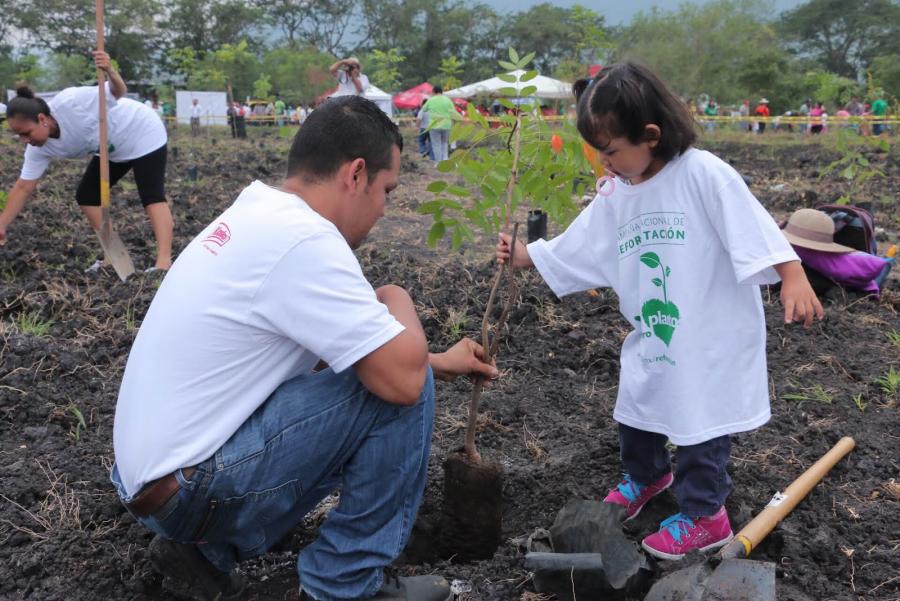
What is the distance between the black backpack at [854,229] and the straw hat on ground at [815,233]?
0.11 metres

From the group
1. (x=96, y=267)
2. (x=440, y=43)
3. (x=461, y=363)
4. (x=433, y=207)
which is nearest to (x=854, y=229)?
(x=433, y=207)

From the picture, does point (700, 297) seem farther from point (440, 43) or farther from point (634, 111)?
point (440, 43)

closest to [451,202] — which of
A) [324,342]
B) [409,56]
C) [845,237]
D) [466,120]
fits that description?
[466,120]

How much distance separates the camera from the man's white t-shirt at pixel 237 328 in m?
1.55

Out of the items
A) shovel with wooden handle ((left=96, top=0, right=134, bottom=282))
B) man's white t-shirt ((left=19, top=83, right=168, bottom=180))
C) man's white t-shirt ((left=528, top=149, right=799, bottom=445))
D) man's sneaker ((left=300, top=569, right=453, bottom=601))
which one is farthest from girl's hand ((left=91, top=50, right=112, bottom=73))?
man's sneaker ((left=300, top=569, right=453, bottom=601))

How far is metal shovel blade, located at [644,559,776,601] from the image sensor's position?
1.74 meters

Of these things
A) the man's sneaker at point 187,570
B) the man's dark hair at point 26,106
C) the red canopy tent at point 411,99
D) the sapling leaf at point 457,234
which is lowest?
the red canopy tent at point 411,99

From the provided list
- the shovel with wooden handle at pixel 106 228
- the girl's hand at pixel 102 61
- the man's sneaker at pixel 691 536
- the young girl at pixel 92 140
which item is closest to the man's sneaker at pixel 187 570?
the man's sneaker at pixel 691 536

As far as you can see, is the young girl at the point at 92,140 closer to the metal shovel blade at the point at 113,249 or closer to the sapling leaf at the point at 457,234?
the metal shovel blade at the point at 113,249

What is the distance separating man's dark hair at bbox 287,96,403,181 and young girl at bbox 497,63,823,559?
602mm

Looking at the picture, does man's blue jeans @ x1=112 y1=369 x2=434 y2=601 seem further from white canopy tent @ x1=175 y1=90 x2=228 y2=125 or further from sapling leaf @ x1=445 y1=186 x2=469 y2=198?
white canopy tent @ x1=175 y1=90 x2=228 y2=125

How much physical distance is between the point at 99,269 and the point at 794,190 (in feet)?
24.2

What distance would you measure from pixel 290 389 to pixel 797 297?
49.4 inches

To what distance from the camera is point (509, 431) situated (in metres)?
2.91
